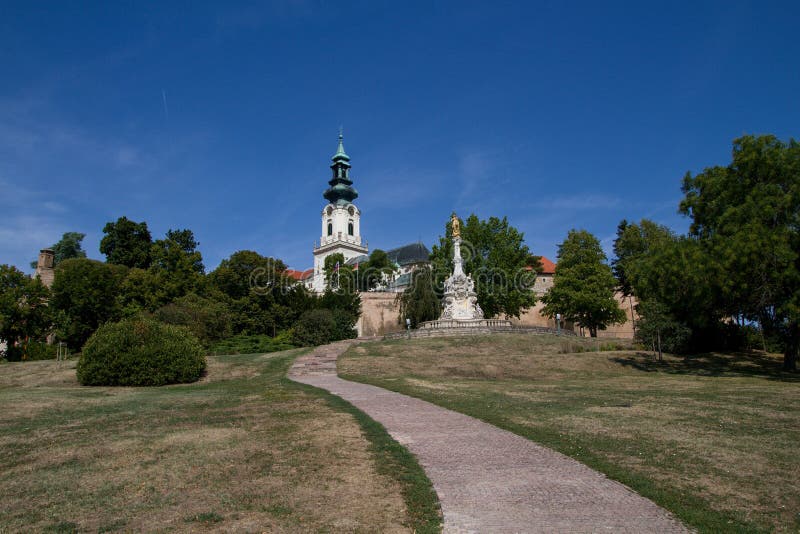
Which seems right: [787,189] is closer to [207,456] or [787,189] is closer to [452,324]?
[452,324]

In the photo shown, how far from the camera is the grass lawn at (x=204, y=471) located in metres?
5.16

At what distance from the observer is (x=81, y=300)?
37000 millimetres

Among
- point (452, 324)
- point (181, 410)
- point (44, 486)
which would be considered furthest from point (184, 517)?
point (452, 324)

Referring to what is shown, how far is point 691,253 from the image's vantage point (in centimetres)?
2258

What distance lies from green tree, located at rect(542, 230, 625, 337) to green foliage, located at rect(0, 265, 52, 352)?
40206 millimetres

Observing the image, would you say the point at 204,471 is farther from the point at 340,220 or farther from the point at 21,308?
the point at 340,220

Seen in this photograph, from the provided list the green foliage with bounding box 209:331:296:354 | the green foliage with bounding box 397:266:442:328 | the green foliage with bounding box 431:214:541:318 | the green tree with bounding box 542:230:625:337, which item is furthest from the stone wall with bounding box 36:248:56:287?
the green tree with bounding box 542:230:625:337

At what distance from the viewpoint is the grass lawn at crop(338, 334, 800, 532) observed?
577cm

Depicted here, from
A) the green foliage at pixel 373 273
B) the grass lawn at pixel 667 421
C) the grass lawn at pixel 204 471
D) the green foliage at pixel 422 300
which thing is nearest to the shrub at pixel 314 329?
the green foliage at pixel 422 300

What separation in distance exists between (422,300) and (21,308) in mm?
29424

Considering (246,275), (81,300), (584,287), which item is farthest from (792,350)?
(81,300)

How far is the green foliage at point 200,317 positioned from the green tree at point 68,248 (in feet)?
120

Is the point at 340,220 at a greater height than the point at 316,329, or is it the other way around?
the point at 340,220

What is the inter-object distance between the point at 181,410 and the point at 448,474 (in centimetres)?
801
